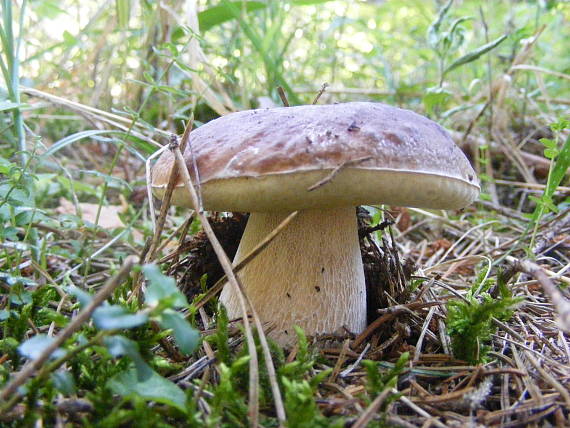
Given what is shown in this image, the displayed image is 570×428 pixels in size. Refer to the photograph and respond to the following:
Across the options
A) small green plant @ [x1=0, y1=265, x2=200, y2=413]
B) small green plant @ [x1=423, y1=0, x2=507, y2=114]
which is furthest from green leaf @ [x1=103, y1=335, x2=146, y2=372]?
small green plant @ [x1=423, y1=0, x2=507, y2=114]

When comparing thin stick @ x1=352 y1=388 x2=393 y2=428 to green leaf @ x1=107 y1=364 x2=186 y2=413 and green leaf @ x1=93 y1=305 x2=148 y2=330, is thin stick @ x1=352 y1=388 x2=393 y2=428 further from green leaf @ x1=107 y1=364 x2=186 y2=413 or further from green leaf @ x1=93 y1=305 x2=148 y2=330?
green leaf @ x1=93 y1=305 x2=148 y2=330

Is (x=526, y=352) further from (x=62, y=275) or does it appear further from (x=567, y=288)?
(x=62, y=275)

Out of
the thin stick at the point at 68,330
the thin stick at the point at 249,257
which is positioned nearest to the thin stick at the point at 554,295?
the thin stick at the point at 249,257

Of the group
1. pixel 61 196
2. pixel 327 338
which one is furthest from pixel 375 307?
pixel 61 196

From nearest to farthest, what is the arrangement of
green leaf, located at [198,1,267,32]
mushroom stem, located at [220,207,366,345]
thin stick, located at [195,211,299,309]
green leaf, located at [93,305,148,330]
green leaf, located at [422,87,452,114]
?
green leaf, located at [93,305,148,330] < thin stick, located at [195,211,299,309] < mushroom stem, located at [220,207,366,345] < green leaf, located at [422,87,452,114] < green leaf, located at [198,1,267,32]

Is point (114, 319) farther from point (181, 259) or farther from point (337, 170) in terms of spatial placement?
point (181, 259)

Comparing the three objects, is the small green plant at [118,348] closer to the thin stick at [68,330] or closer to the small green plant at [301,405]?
the thin stick at [68,330]
